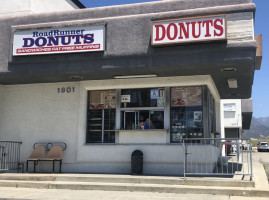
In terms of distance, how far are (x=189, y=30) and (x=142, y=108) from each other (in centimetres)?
362

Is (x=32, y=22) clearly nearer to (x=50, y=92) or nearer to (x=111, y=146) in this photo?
(x=50, y=92)

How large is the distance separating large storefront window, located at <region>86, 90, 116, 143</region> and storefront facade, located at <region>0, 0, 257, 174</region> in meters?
0.04

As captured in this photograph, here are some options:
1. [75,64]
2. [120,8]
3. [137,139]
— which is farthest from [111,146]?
[120,8]

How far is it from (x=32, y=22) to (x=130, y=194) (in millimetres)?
7515

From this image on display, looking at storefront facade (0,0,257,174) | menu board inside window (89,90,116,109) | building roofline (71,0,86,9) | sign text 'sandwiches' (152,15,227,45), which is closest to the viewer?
sign text 'sandwiches' (152,15,227,45)

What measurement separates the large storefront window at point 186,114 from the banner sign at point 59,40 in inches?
135

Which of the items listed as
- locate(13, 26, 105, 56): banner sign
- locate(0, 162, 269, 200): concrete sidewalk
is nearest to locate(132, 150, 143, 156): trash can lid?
locate(0, 162, 269, 200): concrete sidewalk

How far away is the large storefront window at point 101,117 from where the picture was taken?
13453 mm

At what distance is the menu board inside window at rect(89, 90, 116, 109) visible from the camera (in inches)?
535

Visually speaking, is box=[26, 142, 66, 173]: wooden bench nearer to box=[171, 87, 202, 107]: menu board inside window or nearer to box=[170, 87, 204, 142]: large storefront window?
box=[170, 87, 204, 142]: large storefront window

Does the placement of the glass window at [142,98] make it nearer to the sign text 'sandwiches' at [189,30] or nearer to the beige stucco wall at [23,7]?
the sign text 'sandwiches' at [189,30]

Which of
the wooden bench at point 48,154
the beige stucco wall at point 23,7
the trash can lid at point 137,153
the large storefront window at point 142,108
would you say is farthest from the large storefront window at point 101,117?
the beige stucco wall at point 23,7

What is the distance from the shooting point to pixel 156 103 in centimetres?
1303

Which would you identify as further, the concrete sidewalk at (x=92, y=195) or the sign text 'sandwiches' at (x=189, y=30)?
the sign text 'sandwiches' at (x=189, y=30)
